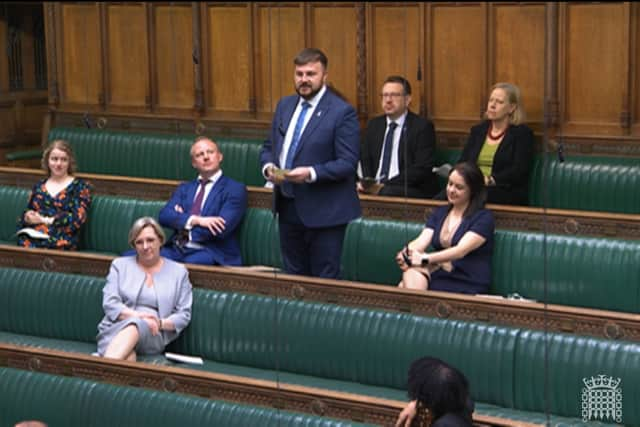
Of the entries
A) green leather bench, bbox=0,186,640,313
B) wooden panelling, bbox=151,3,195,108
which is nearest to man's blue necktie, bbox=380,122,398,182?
green leather bench, bbox=0,186,640,313

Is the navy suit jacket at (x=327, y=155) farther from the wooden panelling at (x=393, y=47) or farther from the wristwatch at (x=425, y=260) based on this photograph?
the wooden panelling at (x=393, y=47)

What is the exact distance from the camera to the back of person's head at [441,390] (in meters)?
3.26

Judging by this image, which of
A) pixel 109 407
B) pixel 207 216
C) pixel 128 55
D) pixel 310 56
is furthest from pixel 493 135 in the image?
pixel 128 55

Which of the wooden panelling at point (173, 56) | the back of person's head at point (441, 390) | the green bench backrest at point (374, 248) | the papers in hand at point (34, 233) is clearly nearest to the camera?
the back of person's head at point (441, 390)

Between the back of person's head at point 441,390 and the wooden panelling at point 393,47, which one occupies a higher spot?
the wooden panelling at point 393,47

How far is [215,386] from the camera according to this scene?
4012mm

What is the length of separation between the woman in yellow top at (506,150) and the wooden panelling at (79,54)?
3.07 m

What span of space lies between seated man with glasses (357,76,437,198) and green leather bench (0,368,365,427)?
86.3 inches

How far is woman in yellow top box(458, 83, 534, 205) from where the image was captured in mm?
5863

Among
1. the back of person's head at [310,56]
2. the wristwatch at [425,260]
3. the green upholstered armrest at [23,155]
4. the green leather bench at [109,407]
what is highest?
the back of person's head at [310,56]

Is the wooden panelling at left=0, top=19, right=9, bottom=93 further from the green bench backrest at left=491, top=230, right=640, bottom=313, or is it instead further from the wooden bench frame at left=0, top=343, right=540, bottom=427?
the green bench backrest at left=491, top=230, right=640, bottom=313

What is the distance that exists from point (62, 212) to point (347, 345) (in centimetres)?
204

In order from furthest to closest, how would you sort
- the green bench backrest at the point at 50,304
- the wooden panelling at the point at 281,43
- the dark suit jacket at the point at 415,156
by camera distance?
the wooden panelling at the point at 281,43
the dark suit jacket at the point at 415,156
the green bench backrest at the point at 50,304

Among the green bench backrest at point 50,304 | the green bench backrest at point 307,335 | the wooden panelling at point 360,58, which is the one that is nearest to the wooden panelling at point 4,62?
the wooden panelling at point 360,58
